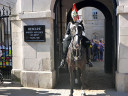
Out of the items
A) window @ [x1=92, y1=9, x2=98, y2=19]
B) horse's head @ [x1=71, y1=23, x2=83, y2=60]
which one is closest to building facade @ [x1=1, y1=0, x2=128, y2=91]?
horse's head @ [x1=71, y1=23, x2=83, y2=60]

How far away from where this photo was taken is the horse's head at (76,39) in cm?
527

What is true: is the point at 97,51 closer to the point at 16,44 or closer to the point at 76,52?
the point at 16,44

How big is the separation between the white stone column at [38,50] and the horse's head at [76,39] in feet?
5.95

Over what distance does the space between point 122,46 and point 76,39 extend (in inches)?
85.2

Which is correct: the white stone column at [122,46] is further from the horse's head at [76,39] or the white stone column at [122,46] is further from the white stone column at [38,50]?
the white stone column at [38,50]

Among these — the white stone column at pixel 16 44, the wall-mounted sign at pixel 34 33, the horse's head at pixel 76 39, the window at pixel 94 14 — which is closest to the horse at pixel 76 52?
the horse's head at pixel 76 39

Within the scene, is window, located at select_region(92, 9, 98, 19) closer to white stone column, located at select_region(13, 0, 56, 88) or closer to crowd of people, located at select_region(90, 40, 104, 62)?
crowd of people, located at select_region(90, 40, 104, 62)

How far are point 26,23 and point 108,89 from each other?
417 cm

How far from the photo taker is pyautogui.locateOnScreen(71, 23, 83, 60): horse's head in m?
5.27

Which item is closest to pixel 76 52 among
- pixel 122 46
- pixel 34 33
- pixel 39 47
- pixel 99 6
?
pixel 122 46

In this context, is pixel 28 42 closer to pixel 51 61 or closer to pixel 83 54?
pixel 51 61

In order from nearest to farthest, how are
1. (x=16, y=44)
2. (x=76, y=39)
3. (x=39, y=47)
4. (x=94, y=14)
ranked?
(x=76, y=39), (x=39, y=47), (x=16, y=44), (x=94, y=14)

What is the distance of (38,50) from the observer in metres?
7.23

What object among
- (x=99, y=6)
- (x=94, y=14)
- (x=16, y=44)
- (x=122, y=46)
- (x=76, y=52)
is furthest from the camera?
(x=94, y=14)
